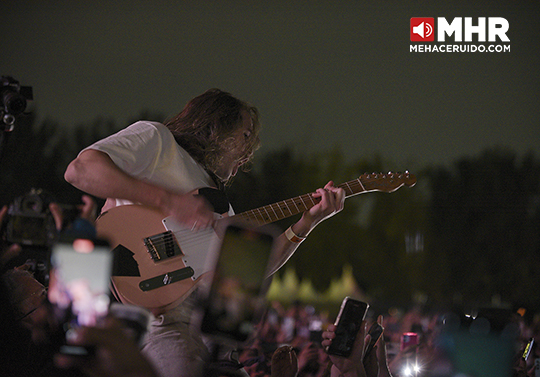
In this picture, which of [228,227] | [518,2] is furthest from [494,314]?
[518,2]

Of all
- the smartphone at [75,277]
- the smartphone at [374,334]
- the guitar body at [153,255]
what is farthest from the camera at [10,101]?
the smartphone at [374,334]

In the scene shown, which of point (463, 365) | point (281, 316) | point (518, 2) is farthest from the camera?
point (518, 2)

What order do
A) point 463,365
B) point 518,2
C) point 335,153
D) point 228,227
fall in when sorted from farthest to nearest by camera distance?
point 335,153
point 518,2
point 463,365
point 228,227

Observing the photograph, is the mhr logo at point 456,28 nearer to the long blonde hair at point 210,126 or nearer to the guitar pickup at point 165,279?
the long blonde hair at point 210,126

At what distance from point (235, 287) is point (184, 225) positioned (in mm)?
586

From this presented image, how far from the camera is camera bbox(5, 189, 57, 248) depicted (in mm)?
917

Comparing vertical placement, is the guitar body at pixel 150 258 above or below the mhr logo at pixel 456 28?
below

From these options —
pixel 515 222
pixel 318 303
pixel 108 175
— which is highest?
pixel 108 175

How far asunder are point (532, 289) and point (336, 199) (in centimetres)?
1724

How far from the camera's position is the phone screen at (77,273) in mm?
804

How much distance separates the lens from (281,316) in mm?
10227

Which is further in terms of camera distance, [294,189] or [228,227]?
[294,189]

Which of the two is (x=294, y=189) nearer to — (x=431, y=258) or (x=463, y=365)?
(x=431, y=258)

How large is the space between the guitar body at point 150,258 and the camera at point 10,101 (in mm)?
414
